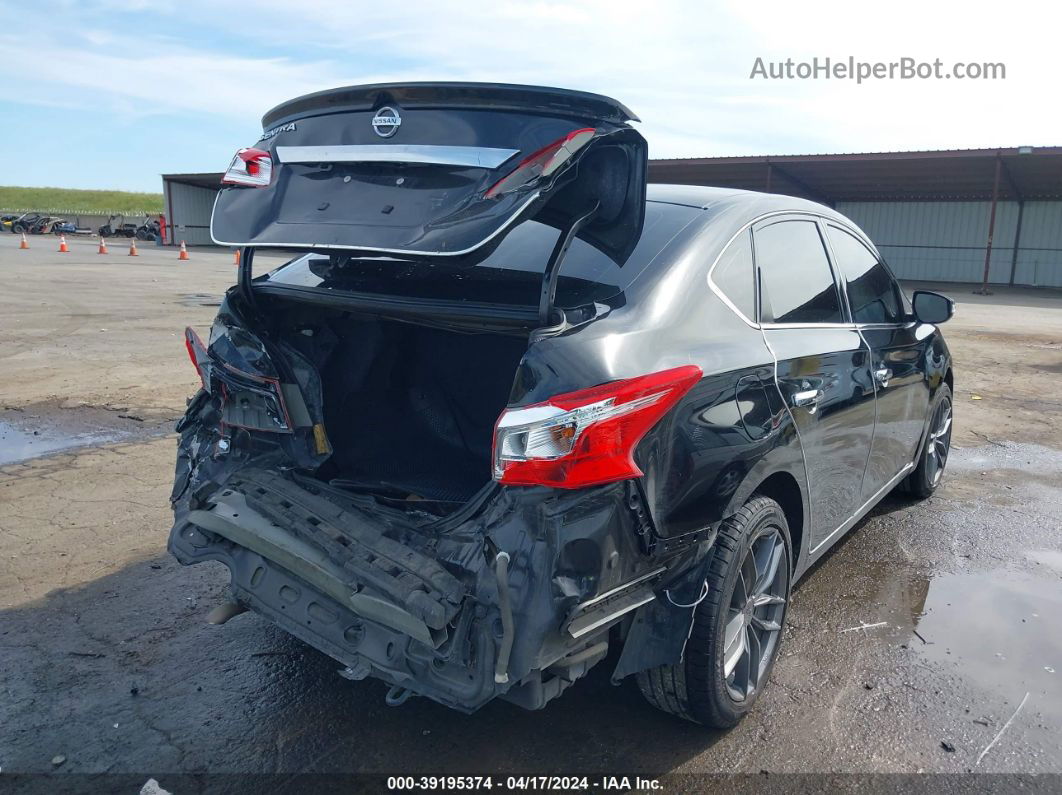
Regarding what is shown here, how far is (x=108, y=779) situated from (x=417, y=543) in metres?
1.19

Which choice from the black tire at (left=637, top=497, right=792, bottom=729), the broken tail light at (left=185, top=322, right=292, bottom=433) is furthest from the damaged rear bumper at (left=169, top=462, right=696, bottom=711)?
the broken tail light at (left=185, top=322, right=292, bottom=433)

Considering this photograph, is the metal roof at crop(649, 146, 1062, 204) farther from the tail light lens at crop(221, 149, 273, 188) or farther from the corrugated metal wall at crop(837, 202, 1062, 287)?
the tail light lens at crop(221, 149, 273, 188)

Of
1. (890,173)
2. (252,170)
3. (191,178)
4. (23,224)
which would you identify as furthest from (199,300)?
(23,224)

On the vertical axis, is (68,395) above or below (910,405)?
below

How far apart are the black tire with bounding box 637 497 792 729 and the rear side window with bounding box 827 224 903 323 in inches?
56.1

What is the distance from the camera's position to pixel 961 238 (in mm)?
32094

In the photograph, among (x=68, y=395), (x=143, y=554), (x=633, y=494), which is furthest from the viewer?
(x=68, y=395)

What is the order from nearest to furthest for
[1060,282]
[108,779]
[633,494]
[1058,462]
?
[633,494] < [108,779] < [1058,462] < [1060,282]

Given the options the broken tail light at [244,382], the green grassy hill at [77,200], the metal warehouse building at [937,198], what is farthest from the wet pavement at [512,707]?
the green grassy hill at [77,200]

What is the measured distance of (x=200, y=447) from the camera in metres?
3.37

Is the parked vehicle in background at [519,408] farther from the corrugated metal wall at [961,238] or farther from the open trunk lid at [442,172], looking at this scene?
the corrugated metal wall at [961,238]

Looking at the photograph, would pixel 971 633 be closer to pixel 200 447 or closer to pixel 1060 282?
pixel 200 447

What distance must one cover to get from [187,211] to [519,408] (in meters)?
47.9

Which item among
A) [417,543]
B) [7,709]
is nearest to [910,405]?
[417,543]
